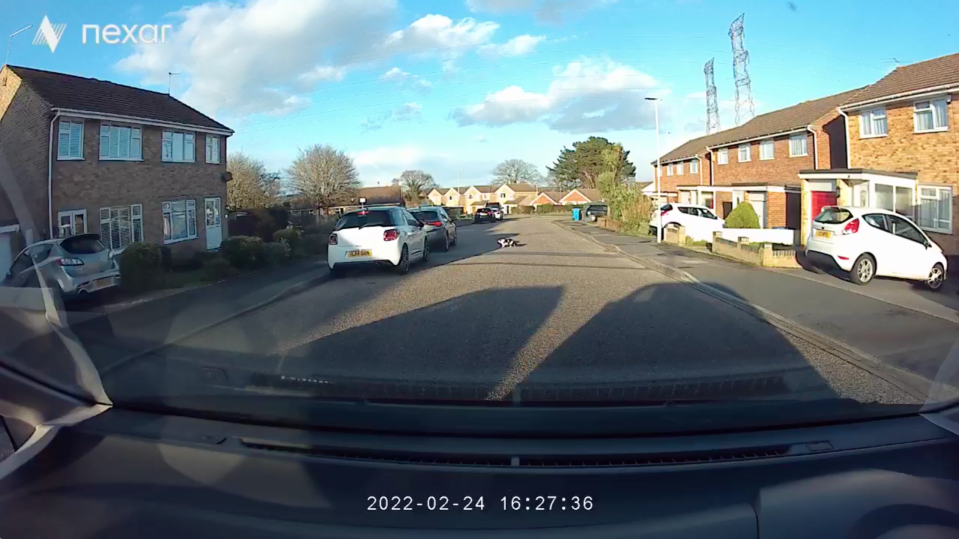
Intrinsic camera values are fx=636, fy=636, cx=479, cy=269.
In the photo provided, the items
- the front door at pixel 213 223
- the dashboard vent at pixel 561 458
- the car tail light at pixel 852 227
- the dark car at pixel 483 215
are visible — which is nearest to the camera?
the dashboard vent at pixel 561 458

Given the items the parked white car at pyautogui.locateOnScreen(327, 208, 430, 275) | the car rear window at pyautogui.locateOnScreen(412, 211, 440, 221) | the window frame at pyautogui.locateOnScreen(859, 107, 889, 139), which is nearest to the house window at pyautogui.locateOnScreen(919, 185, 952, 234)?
the window frame at pyautogui.locateOnScreen(859, 107, 889, 139)

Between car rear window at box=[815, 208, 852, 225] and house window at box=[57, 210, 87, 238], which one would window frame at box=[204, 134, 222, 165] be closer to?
house window at box=[57, 210, 87, 238]

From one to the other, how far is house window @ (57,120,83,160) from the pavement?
1241mm

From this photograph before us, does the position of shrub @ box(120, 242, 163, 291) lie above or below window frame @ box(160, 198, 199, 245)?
below

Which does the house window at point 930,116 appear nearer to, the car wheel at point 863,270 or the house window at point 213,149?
the car wheel at point 863,270

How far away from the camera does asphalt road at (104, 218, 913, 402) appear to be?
4355 mm

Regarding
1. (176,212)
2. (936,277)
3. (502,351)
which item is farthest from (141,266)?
(936,277)

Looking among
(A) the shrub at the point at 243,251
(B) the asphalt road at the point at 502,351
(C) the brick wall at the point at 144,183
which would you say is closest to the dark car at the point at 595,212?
(B) the asphalt road at the point at 502,351

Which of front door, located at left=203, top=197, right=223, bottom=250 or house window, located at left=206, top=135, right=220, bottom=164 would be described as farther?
front door, located at left=203, top=197, right=223, bottom=250

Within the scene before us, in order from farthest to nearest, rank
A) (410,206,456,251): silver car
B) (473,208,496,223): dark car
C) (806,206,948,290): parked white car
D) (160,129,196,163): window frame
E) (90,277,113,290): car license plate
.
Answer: (473,208,496,223): dark car, (410,206,456,251): silver car, (806,206,948,290): parked white car, (160,129,196,163): window frame, (90,277,113,290): car license plate

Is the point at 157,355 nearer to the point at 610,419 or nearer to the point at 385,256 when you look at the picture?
the point at 610,419

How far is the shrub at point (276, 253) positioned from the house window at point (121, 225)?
322cm

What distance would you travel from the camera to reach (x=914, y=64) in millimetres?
4910

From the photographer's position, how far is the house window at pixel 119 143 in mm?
4852
